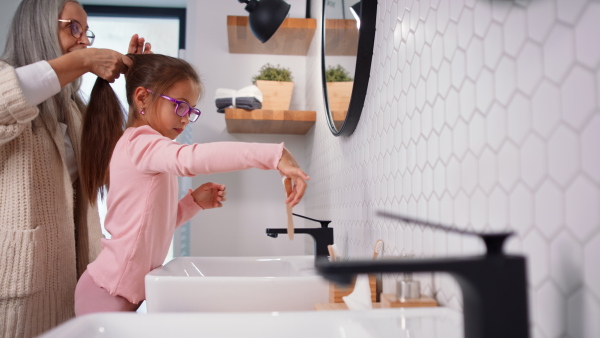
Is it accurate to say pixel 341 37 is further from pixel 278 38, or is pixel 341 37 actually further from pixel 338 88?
pixel 278 38

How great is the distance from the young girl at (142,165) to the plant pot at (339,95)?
39cm

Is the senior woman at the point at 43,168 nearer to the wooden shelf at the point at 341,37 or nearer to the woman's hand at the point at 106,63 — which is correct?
the woman's hand at the point at 106,63

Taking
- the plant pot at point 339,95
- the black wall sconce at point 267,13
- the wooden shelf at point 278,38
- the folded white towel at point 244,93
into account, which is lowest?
the plant pot at point 339,95

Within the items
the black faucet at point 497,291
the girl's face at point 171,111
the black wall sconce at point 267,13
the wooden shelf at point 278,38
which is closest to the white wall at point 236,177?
the wooden shelf at point 278,38

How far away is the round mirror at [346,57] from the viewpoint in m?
1.02

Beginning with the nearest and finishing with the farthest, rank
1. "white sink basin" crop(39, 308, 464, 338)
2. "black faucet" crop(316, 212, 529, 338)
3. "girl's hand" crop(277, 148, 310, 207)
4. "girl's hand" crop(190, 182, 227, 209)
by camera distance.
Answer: "black faucet" crop(316, 212, 529, 338), "white sink basin" crop(39, 308, 464, 338), "girl's hand" crop(277, 148, 310, 207), "girl's hand" crop(190, 182, 227, 209)

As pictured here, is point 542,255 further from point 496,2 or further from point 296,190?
point 296,190

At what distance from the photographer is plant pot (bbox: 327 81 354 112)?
3.94ft

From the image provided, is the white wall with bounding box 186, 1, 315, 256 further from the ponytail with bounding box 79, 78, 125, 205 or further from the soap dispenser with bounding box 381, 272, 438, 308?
the soap dispenser with bounding box 381, 272, 438, 308

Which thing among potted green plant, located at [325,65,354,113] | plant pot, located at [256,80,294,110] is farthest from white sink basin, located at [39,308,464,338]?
plant pot, located at [256,80,294,110]

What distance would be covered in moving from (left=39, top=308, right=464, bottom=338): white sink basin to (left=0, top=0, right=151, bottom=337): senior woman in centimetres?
72

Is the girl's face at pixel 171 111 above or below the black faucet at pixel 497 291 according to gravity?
above

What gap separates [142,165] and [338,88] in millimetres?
595

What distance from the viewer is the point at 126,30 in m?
2.79
